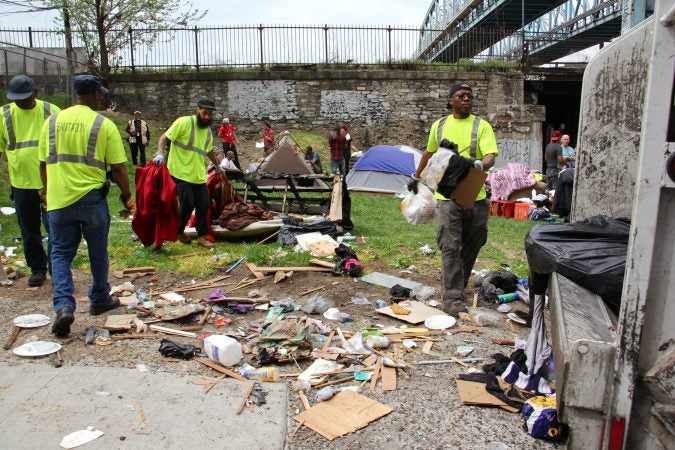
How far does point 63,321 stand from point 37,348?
0.82ft

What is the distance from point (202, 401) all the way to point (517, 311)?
296 centimetres

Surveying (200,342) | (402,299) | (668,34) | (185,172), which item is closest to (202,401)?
(200,342)

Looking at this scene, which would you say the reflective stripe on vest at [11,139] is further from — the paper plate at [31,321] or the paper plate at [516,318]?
the paper plate at [516,318]

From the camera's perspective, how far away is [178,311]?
4562mm

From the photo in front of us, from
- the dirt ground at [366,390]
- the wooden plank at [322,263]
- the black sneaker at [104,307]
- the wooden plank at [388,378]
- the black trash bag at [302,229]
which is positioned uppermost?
the black trash bag at [302,229]

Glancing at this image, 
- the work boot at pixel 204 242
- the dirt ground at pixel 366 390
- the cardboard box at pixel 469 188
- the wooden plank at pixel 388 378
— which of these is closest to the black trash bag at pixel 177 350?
the dirt ground at pixel 366 390

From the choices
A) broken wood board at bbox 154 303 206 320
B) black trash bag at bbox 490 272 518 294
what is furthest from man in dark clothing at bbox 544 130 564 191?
broken wood board at bbox 154 303 206 320

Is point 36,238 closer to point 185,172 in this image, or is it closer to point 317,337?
point 185,172

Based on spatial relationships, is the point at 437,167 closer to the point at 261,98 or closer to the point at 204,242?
the point at 204,242

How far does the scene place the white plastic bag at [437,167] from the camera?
Result: 453 centimetres

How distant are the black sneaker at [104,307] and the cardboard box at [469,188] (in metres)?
2.99

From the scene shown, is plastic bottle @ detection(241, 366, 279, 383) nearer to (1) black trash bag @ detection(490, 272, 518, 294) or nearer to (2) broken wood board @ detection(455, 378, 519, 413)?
(2) broken wood board @ detection(455, 378, 519, 413)

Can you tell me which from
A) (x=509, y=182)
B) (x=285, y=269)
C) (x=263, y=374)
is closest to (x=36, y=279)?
(x=285, y=269)

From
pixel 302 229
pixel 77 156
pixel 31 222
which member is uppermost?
pixel 77 156
